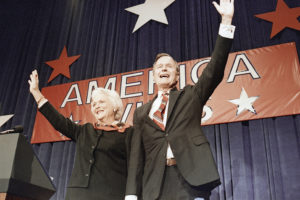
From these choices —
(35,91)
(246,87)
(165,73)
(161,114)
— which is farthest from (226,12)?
(246,87)

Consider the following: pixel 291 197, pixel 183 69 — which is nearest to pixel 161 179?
pixel 291 197

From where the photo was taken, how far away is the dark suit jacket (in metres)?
1.17

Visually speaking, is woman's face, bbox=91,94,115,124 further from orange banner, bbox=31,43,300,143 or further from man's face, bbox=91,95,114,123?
orange banner, bbox=31,43,300,143

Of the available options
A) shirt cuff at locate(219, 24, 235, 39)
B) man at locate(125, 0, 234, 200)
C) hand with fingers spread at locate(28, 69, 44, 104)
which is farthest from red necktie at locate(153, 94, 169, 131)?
hand with fingers spread at locate(28, 69, 44, 104)

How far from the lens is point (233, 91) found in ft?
9.67

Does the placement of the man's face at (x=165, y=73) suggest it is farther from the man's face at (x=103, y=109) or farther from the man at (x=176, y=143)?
the man's face at (x=103, y=109)

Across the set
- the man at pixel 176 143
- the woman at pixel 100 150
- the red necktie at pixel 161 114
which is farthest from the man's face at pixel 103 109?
the red necktie at pixel 161 114

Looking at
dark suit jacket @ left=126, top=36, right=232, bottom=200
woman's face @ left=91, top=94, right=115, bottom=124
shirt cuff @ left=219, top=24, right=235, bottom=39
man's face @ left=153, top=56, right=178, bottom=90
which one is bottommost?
dark suit jacket @ left=126, top=36, right=232, bottom=200

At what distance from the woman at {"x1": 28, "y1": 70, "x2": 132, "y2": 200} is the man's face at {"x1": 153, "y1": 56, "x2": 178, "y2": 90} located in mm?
330

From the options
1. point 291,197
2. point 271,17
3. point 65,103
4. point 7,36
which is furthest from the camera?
point 7,36

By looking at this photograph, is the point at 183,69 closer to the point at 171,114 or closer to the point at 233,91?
the point at 233,91

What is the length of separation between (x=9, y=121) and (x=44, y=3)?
190 cm

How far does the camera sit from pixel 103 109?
1708 millimetres

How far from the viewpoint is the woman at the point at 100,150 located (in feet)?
4.78
